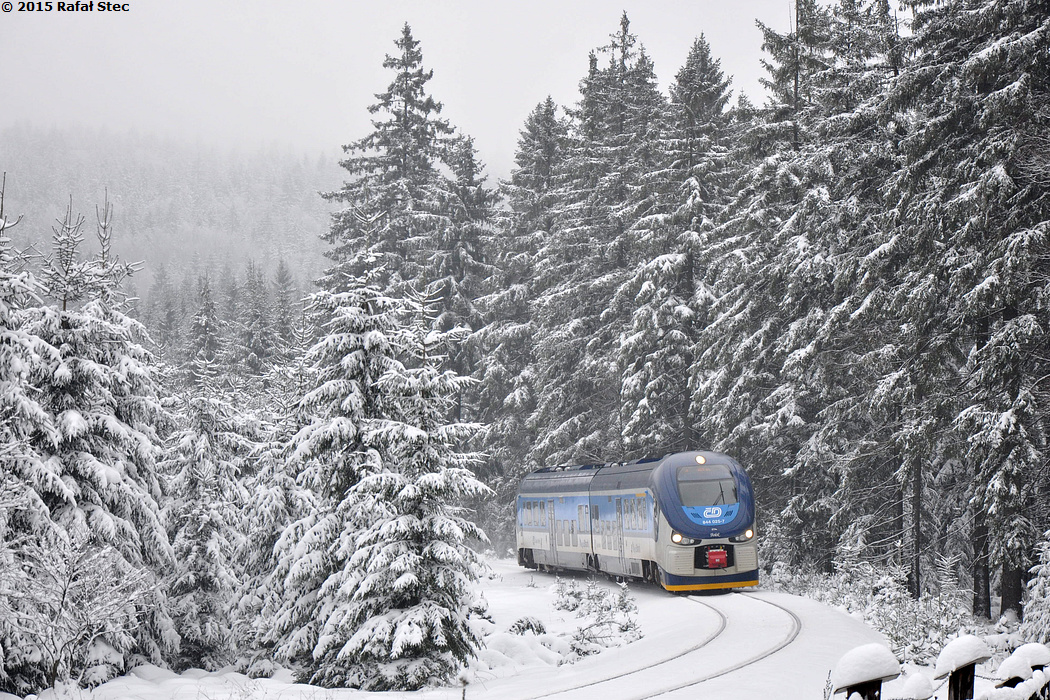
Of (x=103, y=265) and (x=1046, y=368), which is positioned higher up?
(x=103, y=265)

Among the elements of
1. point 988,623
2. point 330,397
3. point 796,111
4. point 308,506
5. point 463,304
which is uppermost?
point 796,111

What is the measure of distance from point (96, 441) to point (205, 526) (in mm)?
3325

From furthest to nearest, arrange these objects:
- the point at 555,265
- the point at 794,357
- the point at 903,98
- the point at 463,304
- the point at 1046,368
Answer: the point at 463,304, the point at 555,265, the point at 794,357, the point at 903,98, the point at 1046,368

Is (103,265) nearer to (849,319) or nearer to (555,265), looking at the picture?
(849,319)

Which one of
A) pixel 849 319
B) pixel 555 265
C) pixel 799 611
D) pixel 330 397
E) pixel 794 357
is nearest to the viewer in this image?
pixel 330 397

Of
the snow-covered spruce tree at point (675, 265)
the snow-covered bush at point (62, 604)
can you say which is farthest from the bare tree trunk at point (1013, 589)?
the snow-covered bush at point (62, 604)

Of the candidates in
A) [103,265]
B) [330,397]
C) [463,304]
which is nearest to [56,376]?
[103,265]

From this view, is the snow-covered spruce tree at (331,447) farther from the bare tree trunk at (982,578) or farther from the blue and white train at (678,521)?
the bare tree trunk at (982,578)

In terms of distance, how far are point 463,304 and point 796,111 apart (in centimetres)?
2078

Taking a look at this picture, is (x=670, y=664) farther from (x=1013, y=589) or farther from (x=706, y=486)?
(x=706, y=486)

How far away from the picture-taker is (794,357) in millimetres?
24766

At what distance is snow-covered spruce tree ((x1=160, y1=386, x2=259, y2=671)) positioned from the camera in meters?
20.3

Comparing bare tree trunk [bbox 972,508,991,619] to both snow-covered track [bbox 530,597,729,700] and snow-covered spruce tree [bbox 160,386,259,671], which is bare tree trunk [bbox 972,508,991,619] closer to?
snow-covered track [bbox 530,597,729,700]

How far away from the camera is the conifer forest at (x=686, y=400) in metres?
15.6
